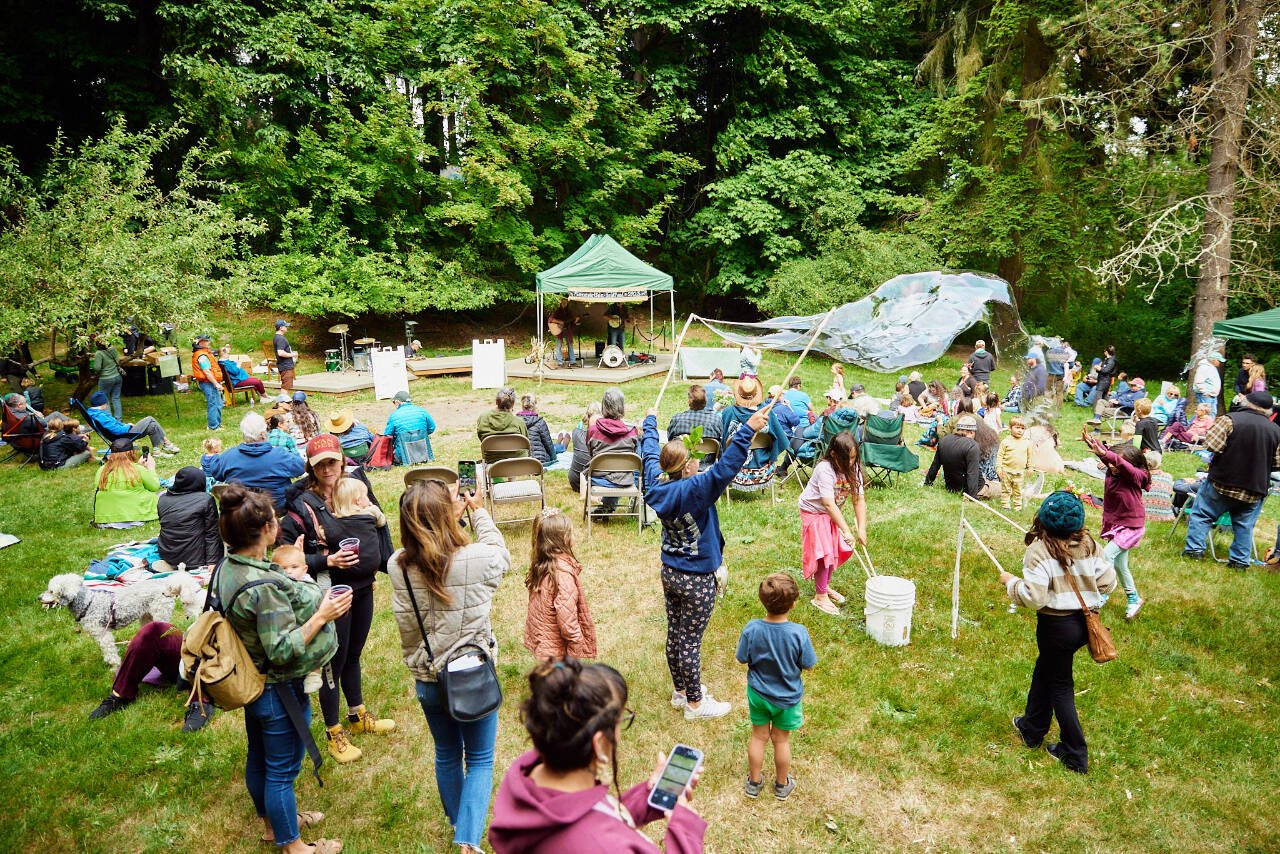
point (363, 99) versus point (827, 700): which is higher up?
point (363, 99)

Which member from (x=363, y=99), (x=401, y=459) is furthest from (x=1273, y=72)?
(x=363, y=99)

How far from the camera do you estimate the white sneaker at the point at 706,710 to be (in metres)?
4.61

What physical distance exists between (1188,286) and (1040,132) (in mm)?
6224

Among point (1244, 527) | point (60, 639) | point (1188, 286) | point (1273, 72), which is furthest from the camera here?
point (1188, 286)

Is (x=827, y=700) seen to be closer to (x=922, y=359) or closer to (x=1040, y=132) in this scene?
(x=922, y=359)

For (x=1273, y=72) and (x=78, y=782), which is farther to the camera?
(x=1273, y=72)

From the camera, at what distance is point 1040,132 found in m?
20.3

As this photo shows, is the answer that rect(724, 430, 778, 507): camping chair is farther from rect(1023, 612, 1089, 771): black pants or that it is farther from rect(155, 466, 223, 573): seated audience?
rect(155, 466, 223, 573): seated audience

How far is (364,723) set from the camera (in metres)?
4.48

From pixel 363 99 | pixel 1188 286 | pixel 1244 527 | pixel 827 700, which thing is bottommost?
pixel 827 700

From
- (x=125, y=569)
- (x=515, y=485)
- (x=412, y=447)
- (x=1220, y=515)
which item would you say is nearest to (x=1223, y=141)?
(x=1220, y=515)

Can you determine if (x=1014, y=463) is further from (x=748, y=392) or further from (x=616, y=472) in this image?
(x=616, y=472)

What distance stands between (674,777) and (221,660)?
2074 mm

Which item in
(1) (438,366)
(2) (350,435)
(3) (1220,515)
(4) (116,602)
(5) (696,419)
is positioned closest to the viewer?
(4) (116,602)
